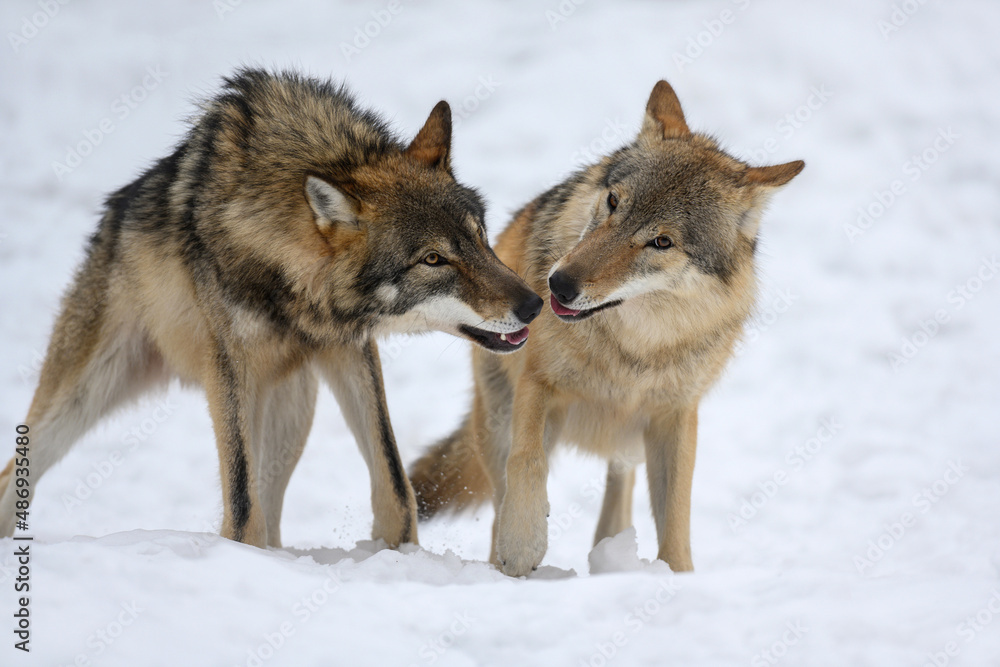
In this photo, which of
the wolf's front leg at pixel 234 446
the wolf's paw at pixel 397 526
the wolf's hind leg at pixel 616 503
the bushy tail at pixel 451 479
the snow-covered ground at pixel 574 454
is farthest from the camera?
the wolf's hind leg at pixel 616 503

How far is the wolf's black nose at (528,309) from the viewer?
12.3 ft

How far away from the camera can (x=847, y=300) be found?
8.17m

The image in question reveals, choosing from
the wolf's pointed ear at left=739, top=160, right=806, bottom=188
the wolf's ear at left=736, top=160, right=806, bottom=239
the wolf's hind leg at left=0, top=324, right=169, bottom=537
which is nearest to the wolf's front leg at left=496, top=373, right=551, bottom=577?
the wolf's ear at left=736, top=160, right=806, bottom=239

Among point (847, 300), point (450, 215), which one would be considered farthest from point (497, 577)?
point (847, 300)

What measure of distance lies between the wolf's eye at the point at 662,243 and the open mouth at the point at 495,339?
2.17 feet

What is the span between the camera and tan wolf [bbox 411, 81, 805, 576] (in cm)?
394

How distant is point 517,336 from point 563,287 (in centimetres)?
36

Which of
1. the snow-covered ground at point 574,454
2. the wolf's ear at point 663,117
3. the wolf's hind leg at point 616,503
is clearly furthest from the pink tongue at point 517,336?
the wolf's hind leg at point 616,503

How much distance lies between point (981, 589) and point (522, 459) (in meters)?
1.87

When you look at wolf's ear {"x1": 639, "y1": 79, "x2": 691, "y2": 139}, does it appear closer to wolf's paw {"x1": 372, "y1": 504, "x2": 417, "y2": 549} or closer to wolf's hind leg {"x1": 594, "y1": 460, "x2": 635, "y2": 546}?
wolf's hind leg {"x1": 594, "y1": 460, "x2": 635, "y2": 546}

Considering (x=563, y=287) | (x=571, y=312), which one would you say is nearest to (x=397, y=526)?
(x=571, y=312)

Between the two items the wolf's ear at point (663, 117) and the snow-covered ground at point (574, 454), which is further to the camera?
the wolf's ear at point (663, 117)

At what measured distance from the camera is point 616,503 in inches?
213

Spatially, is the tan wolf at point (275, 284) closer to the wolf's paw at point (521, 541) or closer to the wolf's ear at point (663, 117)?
the wolf's paw at point (521, 541)
